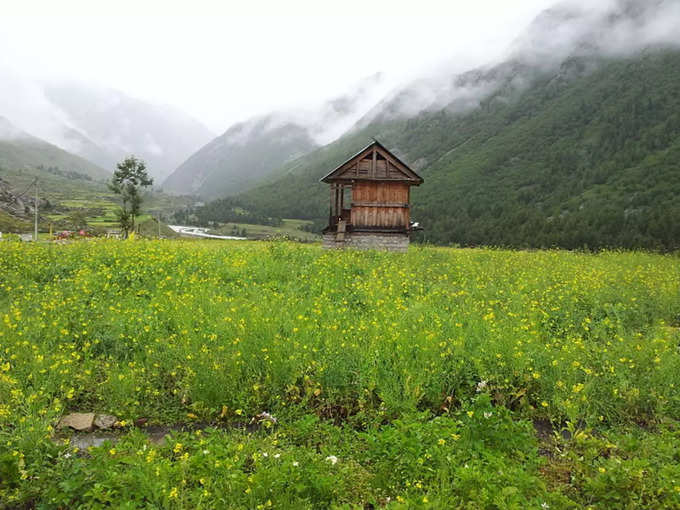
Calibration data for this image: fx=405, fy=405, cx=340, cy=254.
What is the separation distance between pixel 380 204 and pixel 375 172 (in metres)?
2.04

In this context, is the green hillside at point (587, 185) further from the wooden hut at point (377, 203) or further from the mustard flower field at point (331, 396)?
the mustard flower field at point (331, 396)

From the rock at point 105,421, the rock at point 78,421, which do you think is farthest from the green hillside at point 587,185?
the rock at point 78,421

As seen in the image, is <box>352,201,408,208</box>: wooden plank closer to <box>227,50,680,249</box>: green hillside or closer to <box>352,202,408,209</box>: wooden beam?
<box>352,202,408,209</box>: wooden beam

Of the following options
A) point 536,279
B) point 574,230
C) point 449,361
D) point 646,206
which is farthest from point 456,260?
point 646,206

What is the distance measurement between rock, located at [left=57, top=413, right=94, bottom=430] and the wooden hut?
20.0 metres

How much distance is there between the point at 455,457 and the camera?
4848mm

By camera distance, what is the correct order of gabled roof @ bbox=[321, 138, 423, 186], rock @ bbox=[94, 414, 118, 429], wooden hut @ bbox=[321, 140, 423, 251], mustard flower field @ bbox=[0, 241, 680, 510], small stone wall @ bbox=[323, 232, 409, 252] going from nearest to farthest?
mustard flower field @ bbox=[0, 241, 680, 510] < rock @ bbox=[94, 414, 118, 429] < gabled roof @ bbox=[321, 138, 423, 186] < wooden hut @ bbox=[321, 140, 423, 251] < small stone wall @ bbox=[323, 232, 409, 252]

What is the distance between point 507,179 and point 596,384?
19310 cm

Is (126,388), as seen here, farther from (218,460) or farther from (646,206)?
(646,206)

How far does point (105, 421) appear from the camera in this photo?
6.30 m

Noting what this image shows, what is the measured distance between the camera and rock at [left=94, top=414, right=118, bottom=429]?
6.24 meters

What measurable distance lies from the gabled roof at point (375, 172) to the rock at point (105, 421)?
66.6 ft

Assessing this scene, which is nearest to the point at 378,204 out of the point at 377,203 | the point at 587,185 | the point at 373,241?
the point at 377,203

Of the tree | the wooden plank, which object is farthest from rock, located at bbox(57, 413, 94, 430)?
the tree
